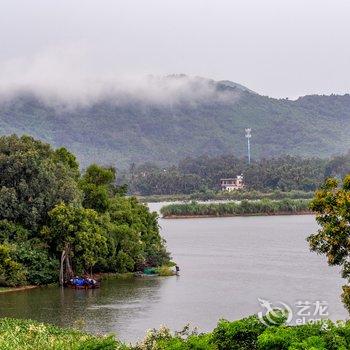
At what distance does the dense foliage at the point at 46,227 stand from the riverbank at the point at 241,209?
5679 cm

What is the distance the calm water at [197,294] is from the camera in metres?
29.5

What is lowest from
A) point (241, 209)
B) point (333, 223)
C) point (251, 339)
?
point (241, 209)

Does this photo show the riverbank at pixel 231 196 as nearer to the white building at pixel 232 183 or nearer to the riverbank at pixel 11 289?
the white building at pixel 232 183

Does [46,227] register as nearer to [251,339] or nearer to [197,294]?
[197,294]

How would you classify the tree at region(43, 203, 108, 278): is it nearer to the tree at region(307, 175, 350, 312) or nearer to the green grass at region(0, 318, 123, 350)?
the green grass at region(0, 318, 123, 350)

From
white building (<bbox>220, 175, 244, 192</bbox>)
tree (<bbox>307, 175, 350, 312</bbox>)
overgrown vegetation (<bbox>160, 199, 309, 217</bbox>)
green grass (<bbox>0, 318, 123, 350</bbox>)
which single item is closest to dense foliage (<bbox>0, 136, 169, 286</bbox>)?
green grass (<bbox>0, 318, 123, 350</bbox>)

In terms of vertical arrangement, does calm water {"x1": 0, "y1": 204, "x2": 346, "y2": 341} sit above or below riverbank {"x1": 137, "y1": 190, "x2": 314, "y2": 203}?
below

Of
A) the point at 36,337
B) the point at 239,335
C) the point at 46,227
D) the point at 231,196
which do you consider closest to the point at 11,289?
the point at 46,227

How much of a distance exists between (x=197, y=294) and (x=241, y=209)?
64.0 m

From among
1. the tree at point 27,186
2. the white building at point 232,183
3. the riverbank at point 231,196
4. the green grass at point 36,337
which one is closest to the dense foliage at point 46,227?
the tree at point 27,186

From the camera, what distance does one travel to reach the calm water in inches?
1161

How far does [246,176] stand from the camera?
13912cm

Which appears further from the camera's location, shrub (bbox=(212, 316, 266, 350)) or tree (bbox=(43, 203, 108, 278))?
tree (bbox=(43, 203, 108, 278))

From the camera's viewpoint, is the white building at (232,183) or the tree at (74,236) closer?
the tree at (74,236)
